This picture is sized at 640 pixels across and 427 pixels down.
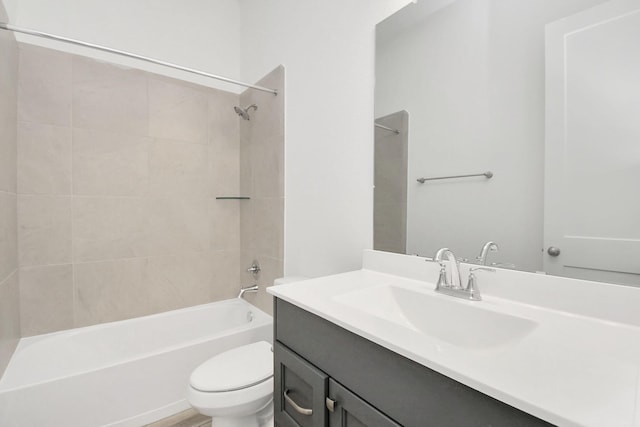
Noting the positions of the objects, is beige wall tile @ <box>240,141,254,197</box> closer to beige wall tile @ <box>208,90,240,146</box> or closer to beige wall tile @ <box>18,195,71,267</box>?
beige wall tile @ <box>208,90,240,146</box>

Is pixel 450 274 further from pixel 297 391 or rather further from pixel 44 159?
pixel 44 159

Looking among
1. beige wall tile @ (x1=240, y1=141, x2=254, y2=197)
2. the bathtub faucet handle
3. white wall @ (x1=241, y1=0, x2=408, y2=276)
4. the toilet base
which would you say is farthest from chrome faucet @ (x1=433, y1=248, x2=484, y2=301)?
beige wall tile @ (x1=240, y1=141, x2=254, y2=197)

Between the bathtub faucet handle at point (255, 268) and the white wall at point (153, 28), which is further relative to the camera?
the bathtub faucet handle at point (255, 268)

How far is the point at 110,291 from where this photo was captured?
72.6 inches

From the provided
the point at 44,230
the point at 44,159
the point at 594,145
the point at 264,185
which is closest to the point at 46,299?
the point at 44,230

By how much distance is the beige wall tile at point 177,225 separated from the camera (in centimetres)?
199

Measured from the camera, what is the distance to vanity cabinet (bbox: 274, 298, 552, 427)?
491 millimetres

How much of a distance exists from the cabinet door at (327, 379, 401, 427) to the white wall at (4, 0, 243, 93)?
7.36 ft

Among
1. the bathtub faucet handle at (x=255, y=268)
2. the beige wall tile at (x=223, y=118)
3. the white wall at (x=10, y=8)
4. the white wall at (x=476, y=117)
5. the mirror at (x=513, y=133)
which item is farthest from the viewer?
the beige wall tile at (x=223, y=118)

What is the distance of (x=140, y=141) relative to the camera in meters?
1.93

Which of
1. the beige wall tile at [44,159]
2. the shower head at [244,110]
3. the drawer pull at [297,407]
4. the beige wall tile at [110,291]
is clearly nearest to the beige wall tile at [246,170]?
the shower head at [244,110]

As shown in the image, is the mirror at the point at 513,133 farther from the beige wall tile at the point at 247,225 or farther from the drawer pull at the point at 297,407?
the beige wall tile at the point at 247,225

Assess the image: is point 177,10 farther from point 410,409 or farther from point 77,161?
point 410,409

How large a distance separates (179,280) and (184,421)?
0.90 meters
